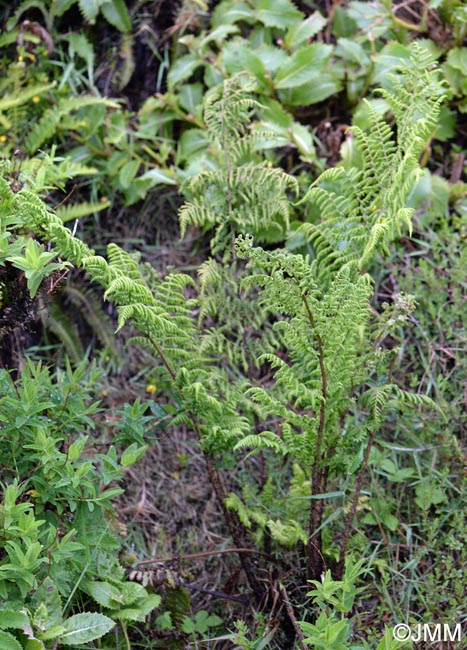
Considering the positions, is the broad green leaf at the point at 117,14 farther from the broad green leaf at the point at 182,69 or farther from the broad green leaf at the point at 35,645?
the broad green leaf at the point at 35,645

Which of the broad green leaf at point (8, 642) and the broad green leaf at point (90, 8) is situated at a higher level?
the broad green leaf at point (90, 8)

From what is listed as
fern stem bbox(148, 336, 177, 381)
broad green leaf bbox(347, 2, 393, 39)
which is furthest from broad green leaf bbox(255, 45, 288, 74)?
fern stem bbox(148, 336, 177, 381)

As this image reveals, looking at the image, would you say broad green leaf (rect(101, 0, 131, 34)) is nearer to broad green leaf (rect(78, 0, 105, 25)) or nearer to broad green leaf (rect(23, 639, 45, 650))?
broad green leaf (rect(78, 0, 105, 25))

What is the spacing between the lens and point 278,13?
3883mm

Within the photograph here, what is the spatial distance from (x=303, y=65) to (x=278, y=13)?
1.51 ft

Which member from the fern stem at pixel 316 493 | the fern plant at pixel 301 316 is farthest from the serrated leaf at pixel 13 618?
the fern stem at pixel 316 493

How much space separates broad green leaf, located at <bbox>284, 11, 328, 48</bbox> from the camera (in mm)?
3754

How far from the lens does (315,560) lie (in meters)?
2.47

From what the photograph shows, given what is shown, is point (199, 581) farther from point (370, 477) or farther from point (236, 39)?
point (236, 39)

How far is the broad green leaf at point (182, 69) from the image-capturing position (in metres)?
3.79

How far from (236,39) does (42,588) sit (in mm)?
2956

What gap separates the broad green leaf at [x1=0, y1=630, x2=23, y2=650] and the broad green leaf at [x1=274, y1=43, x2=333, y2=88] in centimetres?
280

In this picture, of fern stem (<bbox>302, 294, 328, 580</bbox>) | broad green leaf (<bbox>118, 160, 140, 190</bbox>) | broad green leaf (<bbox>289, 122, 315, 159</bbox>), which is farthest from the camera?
broad green leaf (<bbox>118, 160, 140, 190</bbox>)

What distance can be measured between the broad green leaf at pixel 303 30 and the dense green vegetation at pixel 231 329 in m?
0.01
